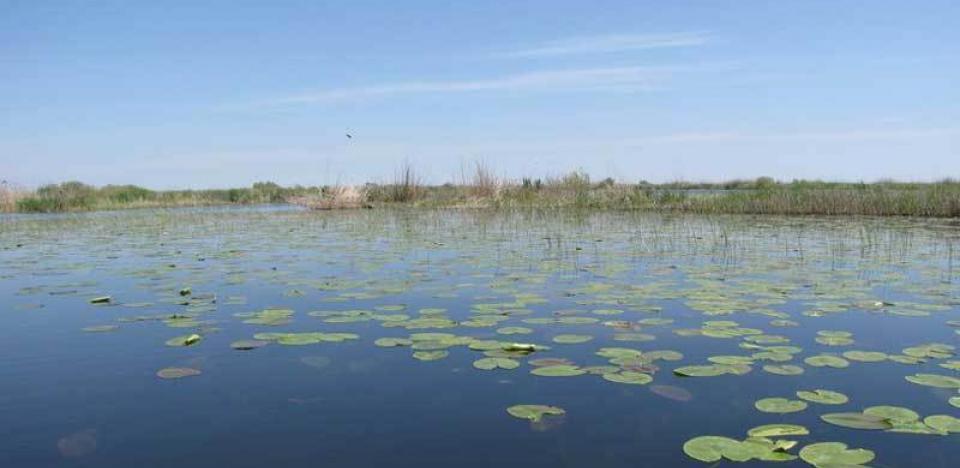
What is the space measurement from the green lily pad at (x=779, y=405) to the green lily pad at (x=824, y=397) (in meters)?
0.08

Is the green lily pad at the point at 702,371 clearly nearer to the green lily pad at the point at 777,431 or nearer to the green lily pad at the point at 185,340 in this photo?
the green lily pad at the point at 777,431

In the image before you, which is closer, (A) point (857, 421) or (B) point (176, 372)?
(A) point (857, 421)

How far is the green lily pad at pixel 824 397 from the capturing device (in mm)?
3219

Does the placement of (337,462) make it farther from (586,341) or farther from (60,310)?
(60,310)

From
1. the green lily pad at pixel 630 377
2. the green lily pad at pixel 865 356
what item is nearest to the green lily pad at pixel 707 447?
the green lily pad at pixel 630 377

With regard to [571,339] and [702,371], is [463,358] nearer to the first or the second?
[571,339]

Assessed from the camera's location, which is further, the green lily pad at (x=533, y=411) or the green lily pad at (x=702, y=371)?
the green lily pad at (x=702, y=371)

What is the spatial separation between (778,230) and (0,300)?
12532 millimetres

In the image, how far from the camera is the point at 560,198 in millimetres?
26375

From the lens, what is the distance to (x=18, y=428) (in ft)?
10.1

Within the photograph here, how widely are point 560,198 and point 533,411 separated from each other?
77.1 ft

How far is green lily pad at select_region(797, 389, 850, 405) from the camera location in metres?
3.22

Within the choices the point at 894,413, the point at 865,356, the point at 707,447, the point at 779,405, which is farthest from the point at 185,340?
the point at 865,356

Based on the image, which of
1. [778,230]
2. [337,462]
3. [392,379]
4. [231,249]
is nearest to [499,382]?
[392,379]
